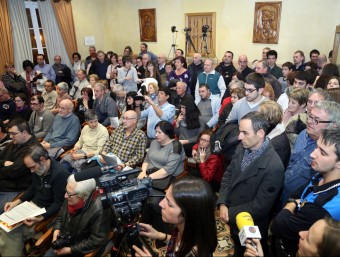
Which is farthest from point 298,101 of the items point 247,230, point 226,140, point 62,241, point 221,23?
point 221,23

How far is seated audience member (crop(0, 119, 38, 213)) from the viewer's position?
2.83m

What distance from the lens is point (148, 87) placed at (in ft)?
15.3

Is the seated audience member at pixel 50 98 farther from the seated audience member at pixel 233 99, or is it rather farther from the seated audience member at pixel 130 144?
the seated audience member at pixel 233 99

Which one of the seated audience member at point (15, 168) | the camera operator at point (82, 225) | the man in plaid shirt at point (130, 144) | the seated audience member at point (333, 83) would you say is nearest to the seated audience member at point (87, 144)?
the man in plaid shirt at point (130, 144)

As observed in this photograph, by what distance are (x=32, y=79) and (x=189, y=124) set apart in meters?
4.94

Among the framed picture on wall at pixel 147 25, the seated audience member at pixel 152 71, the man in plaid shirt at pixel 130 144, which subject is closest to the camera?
the man in plaid shirt at pixel 130 144

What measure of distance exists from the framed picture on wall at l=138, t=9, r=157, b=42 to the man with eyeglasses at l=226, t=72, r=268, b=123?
258 inches

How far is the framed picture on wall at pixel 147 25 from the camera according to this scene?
8.60 m

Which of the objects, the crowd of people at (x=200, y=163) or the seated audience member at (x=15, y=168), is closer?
the crowd of people at (x=200, y=163)

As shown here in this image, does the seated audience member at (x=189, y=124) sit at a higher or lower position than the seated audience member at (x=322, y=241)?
lower

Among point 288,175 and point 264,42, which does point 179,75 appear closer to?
point 264,42

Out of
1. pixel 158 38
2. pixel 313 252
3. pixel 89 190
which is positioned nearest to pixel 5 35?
pixel 158 38

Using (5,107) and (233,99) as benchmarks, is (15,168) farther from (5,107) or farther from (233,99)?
(233,99)

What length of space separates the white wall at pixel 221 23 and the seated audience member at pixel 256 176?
5309 mm
